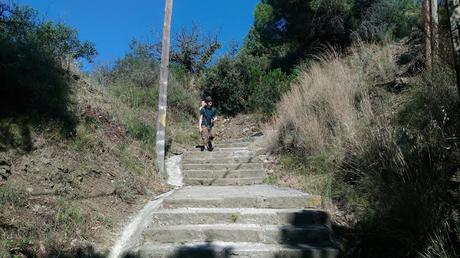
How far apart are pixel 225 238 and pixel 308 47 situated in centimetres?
1433

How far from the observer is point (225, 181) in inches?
362

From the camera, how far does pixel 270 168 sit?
9453 millimetres

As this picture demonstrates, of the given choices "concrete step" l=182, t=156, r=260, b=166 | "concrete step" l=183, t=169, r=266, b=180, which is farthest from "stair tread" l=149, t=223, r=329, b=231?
"concrete step" l=182, t=156, r=260, b=166

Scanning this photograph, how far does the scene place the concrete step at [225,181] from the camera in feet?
29.9

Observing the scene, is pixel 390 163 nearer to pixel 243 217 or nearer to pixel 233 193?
pixel 243 217

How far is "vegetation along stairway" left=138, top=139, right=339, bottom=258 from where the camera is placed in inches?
205

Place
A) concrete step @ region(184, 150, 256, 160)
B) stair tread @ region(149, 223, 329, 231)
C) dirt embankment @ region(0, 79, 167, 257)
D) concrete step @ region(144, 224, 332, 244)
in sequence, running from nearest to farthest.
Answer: dirt embankment @ region(0, 79, 167, 257), concrete step @ region(144, 224, 332, 244), stair tread @ region(149, 223, 329, 231), concrete step @ region(184, 150, 256, 160)

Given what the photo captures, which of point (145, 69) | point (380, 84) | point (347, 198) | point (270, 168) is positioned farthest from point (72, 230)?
point (145, 69)

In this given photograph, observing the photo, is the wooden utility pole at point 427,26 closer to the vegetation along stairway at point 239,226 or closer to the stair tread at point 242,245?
the vegetation along stairway at point 239,226

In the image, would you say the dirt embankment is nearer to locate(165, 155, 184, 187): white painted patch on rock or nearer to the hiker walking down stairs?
locate(165, 155, 184, 187): white painted patch on rock

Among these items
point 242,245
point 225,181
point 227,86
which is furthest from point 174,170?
point 227,86

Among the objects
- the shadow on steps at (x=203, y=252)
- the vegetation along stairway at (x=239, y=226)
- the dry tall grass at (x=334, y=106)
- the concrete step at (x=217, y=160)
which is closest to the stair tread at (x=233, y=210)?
the vegetation along stairway at (x=239, y=226)

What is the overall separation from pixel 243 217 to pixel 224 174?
328 cm

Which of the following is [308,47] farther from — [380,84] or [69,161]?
[69,161]
